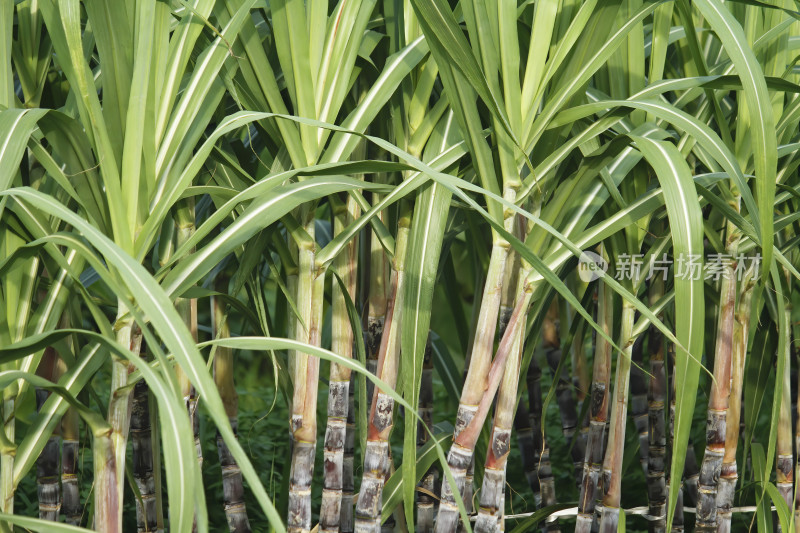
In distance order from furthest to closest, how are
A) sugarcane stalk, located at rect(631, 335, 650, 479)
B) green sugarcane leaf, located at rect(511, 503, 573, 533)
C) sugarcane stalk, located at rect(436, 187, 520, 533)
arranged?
sugarcane stalk, located at rect(631, 335, 650, 479) → green sugarcane leaf, located at rect(511, 503, 573, 533) → sugarcane stalk, located at rect(436, 187, 520, 533)

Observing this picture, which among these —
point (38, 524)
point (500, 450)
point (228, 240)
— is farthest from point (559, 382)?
point (38, 524)

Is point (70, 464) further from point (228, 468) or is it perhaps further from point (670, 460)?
point (670, 460)

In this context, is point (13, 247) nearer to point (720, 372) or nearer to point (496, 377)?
point (496, 377)

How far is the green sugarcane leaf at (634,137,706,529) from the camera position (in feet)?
1.84

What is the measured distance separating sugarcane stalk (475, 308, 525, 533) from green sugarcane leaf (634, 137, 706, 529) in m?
0.15

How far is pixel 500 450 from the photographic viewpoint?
691mm

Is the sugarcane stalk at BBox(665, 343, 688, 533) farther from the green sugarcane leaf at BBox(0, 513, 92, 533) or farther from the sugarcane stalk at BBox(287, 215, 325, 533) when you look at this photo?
the green sugarcane leaf at BBox(0, 513, 92, 533)

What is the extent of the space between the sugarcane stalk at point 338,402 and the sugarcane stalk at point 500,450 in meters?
0.15

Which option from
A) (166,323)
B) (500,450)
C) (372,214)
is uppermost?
(372,214)

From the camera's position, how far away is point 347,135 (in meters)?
0.68

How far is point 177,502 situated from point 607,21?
0.51 m

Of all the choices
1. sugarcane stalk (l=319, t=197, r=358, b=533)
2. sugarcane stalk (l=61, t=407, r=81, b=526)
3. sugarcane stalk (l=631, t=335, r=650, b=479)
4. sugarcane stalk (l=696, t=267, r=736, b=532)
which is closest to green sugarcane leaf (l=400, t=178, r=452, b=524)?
sugarcane stalk (l=319, t=197, r=358, b=533)

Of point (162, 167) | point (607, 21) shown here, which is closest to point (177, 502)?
point (162, 167)

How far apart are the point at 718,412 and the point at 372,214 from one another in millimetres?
464
